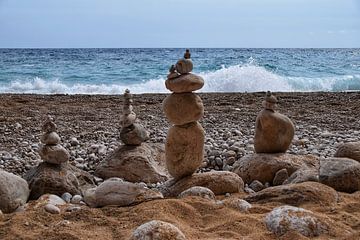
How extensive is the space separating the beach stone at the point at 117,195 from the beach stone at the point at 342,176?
1.36 m


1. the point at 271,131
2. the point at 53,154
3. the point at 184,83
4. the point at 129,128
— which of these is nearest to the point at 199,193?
the point at 184,83

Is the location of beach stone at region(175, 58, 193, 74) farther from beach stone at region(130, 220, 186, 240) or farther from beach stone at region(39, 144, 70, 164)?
beach stone at region(130, 220, 186, 240)

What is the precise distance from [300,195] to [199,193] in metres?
0.75


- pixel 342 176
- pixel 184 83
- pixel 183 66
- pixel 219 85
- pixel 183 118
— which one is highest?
pixel 183 66

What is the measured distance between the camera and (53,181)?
12.6 feet

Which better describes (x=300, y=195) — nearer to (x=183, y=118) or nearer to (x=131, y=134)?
(x=183, y=118)

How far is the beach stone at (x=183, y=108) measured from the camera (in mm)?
3750

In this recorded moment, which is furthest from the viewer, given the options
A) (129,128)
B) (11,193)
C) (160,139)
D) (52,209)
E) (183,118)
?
(160,139)

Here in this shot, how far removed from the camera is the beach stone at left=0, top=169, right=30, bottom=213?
10.7 ft

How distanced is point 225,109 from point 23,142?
451 cm

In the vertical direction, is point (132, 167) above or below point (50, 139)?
below

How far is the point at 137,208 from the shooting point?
9.91ft

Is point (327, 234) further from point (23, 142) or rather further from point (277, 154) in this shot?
point (23, 142)

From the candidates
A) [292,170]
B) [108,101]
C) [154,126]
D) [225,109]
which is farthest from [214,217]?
[108,101]
